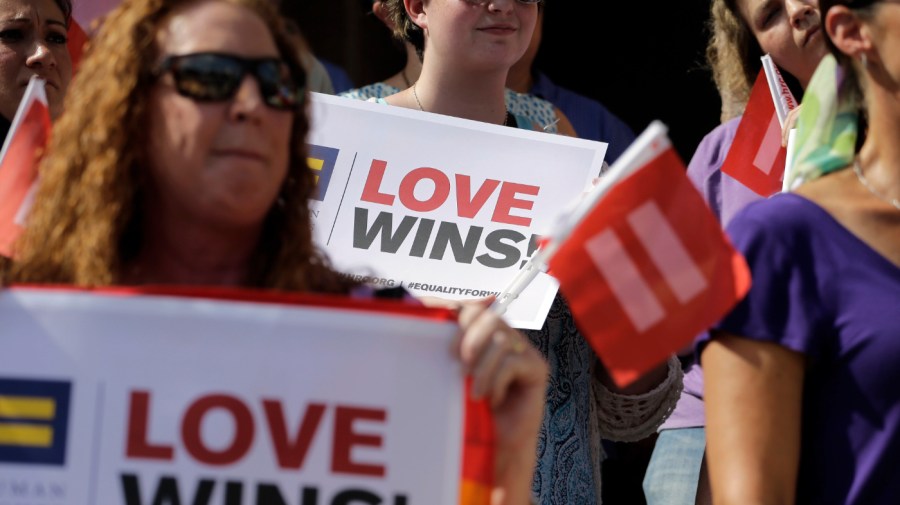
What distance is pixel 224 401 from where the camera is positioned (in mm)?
2270

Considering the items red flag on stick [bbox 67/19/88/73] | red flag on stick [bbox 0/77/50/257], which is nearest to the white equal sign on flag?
red flag on stick [bbox 0/77/50/257]

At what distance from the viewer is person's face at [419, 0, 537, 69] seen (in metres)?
4.02

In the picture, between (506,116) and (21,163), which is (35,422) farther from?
(506,116)

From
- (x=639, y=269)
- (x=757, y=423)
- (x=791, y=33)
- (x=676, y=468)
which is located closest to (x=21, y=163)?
(x=639, y=269)

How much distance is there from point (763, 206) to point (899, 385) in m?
0.40

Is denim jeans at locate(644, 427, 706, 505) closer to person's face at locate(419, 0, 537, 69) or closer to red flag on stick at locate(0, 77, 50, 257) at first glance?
person's face at locate(419, 0, 537, 69)

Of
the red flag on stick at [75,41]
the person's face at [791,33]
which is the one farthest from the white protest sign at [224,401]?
the person's face at [791,33]

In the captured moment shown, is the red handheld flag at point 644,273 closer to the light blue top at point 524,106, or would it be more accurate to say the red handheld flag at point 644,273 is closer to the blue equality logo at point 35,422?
the blue equality logo at point 35,422

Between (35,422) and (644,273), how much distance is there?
0.95 m

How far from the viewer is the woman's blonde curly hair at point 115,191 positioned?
7.80 ft

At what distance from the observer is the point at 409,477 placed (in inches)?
89.7

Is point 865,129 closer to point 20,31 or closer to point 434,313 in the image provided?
point 434,313

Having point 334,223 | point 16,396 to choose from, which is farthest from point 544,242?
point 334,223

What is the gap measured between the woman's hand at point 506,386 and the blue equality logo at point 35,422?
592 mm
